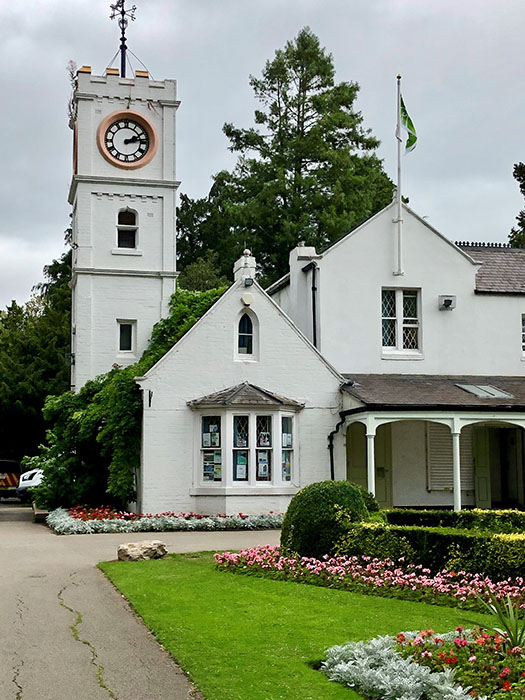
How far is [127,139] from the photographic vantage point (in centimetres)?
3381

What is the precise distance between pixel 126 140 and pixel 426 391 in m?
15.3

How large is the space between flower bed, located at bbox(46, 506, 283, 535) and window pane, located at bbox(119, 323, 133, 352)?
10.1 metres

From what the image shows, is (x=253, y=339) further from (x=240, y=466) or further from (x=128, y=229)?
(x=128, y=229)

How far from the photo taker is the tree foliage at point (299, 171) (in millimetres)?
46688

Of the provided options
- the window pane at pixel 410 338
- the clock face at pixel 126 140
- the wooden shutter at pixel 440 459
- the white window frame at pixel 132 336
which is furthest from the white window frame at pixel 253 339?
the clock face at pixel 126 140

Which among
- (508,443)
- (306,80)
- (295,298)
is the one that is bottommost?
(508,443)

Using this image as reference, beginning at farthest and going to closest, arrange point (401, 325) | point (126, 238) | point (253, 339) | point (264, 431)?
point (126, 238)
point (401, 325)
point (253, 339)
point (264, 431)

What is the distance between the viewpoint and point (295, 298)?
2866 centimetres

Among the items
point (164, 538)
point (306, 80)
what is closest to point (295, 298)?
point (164, 538)

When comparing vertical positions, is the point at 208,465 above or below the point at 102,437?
below

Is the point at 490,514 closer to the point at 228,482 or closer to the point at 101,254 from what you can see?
the point at 228,482

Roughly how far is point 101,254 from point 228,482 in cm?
1246

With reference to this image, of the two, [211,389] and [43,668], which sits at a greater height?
[211,389]

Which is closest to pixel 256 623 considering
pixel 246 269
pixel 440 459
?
pixel 246 269
